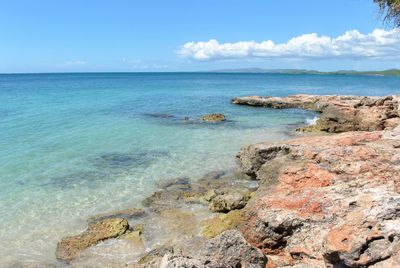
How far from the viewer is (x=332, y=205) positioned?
8.52 metres

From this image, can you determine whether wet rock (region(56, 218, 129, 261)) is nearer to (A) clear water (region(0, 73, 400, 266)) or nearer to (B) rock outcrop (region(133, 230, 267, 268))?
(A) clear water (region(0, 73, 400, 266))

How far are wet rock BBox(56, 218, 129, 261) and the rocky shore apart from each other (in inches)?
1.1

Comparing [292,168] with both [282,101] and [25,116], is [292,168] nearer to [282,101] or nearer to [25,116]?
[25,116]

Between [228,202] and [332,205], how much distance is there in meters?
5.49

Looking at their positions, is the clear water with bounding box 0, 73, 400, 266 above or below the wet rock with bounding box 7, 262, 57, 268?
above

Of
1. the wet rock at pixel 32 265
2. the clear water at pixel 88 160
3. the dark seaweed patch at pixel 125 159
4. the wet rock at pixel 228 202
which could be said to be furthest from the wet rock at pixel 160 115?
the wet rock at pixel 32 265

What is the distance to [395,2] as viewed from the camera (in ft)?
65.1

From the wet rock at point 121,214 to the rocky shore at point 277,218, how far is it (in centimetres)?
3

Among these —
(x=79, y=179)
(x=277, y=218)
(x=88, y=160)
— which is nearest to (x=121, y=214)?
(x=79, y=179)

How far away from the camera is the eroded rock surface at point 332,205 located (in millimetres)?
6109

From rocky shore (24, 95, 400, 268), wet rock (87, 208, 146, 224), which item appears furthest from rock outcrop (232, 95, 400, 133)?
wet rock (87, 208, 146, 224)

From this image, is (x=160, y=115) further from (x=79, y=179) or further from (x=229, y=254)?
(x=229, y=254)

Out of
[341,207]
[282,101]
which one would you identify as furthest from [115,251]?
[282,101]

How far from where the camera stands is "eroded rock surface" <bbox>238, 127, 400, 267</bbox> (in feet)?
20.0
